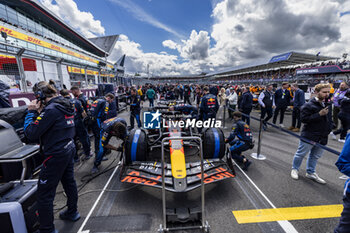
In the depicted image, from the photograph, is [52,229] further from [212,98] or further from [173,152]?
[212,98]

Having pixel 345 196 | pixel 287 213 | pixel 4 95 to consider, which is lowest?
pixel 287 213

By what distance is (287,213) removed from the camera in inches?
86.1

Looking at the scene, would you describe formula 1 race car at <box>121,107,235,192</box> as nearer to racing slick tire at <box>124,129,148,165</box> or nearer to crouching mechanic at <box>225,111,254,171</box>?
racing slick tire at <box>124,129,148,165</box>

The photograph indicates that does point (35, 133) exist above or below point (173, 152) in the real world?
above

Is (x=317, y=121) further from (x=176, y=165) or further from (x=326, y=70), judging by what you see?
(x=326, y=70)

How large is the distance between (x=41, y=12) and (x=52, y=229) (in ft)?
103

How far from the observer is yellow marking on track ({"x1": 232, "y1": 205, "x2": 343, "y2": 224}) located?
2100 mm

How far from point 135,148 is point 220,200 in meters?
1.70

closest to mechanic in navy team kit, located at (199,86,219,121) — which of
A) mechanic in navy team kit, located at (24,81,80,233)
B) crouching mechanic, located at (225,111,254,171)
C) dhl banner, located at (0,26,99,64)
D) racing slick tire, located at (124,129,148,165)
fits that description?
crouching mechanic, located at (225,111,254,171)

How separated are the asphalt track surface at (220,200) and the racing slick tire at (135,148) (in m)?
0.49

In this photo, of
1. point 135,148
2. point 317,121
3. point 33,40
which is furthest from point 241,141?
point 33,40

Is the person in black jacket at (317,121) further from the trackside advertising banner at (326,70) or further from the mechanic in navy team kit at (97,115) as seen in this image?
the trackside advertising banner at (326,70)

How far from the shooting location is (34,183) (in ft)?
6.41

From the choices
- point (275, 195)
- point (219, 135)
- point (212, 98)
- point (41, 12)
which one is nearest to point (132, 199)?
point (219, 135)
